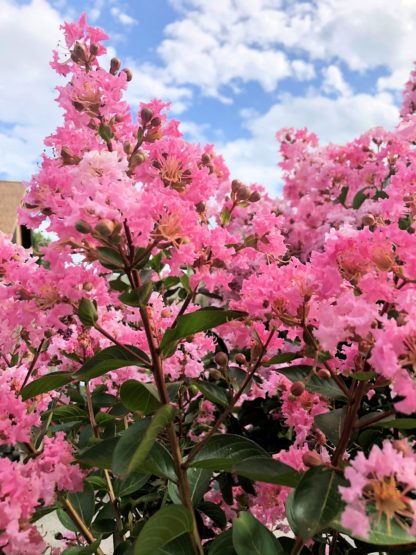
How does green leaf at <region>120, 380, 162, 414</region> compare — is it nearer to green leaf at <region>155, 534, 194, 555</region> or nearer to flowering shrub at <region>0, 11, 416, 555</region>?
flowering shrub at <region>0, 11, 416, 555</region>

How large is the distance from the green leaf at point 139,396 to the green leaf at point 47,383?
5.9 inches

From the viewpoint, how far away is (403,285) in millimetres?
904

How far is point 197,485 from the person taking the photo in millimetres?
1273

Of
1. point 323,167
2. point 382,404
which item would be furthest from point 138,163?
point 323,167

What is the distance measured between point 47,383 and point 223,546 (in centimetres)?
49

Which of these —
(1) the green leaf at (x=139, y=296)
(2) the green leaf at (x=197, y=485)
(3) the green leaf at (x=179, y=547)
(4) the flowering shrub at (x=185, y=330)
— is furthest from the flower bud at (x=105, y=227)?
(2) the green leaf at (x=197, y=485)

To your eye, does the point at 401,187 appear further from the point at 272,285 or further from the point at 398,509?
the point at 398,509

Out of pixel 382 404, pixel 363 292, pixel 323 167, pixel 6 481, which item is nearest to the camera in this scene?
pixel 363 292

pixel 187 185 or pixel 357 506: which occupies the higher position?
pixel 187 185

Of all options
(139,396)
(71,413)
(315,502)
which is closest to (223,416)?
(139,396)

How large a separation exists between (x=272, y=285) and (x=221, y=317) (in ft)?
0.40

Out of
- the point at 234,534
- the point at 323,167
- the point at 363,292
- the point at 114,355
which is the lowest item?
the point at 234,534

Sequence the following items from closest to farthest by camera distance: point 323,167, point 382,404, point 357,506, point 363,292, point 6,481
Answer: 1. point 357,506
2. point 363,292
3. point 6,481
4. point 382,404
5. point 323,167

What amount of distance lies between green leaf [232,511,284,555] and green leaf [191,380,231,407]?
0.23 meters
